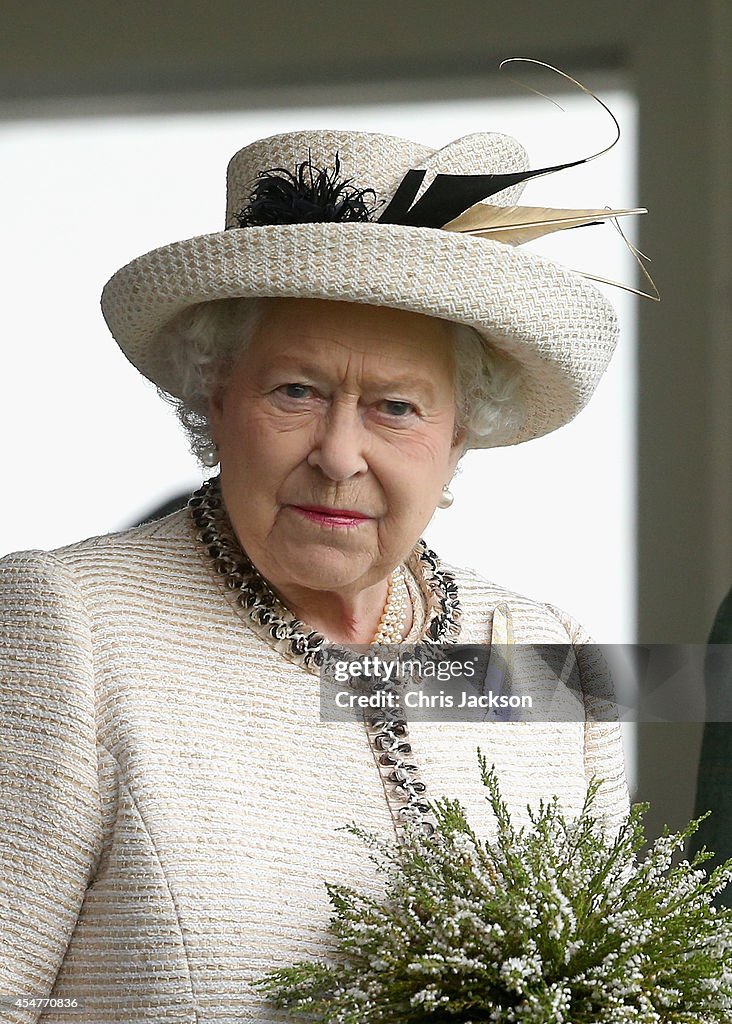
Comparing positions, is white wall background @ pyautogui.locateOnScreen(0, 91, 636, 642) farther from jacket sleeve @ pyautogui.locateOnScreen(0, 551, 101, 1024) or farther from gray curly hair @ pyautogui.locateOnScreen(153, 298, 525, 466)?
jacket sleeve @ pyautogui.locateOnScreen(0, 551, 101, 1024)

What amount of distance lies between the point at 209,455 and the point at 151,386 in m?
1.18

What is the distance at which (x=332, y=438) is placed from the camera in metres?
1.23

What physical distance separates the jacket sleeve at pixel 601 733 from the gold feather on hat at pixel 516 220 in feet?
1.55

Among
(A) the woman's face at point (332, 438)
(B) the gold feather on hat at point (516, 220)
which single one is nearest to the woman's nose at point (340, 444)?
(A) the woman's face at point (332, 438)

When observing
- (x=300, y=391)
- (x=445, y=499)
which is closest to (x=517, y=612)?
(x=445, y=499)

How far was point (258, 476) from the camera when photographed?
1.27 meters

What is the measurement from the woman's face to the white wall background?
51.8 inches

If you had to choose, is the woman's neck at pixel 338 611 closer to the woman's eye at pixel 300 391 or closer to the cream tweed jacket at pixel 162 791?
the cream tweed jacket at pixel 162 791

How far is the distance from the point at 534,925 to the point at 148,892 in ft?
1.15

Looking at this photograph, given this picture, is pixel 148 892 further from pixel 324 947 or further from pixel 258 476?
pixel 258 476

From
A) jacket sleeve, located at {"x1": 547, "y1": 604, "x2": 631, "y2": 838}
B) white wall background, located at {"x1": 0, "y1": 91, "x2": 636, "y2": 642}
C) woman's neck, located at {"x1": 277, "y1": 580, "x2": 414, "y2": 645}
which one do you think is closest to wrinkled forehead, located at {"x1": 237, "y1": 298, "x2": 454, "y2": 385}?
woman's neck, located at {"x1": 277, "y1": 580, "x2": 414, "y2": 645}

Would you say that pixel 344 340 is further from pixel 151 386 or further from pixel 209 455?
pixel 151 386

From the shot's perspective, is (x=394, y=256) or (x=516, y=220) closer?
(x=394, y=256)

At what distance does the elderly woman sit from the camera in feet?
3.80
